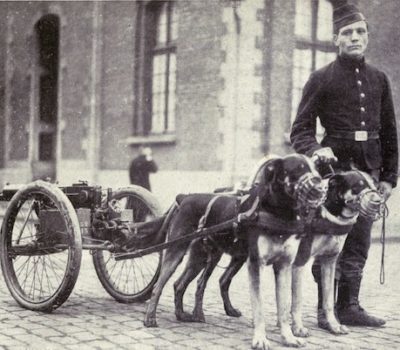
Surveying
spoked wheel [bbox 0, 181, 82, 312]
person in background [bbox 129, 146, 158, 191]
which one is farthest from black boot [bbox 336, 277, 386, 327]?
person in background [bbox 129, 146, 158, 191]

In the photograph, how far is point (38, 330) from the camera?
15.4ft

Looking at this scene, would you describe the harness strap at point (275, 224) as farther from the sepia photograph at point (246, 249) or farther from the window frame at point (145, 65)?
the window frame at point (145, 65)

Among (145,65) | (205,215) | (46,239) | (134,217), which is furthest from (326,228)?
(145,65)

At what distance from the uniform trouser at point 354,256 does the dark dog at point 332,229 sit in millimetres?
454

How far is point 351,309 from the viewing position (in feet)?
17.0

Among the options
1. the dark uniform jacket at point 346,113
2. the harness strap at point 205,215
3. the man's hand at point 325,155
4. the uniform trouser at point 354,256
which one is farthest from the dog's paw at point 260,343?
the dark uniform jacket at point 346,113

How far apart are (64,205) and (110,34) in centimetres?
1260

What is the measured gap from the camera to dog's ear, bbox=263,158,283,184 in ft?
14.0

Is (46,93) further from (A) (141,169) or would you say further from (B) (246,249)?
(B) (246,249)

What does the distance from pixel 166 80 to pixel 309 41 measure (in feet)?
11.3

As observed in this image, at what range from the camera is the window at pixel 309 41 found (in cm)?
1515

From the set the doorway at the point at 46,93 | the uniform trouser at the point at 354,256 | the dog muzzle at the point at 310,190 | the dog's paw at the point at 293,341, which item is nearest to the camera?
the dog muzzle at the point at 310,190

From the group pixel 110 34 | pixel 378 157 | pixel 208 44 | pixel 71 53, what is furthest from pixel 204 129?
pixel 378 157

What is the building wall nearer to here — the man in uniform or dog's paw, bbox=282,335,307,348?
the man in uniform
